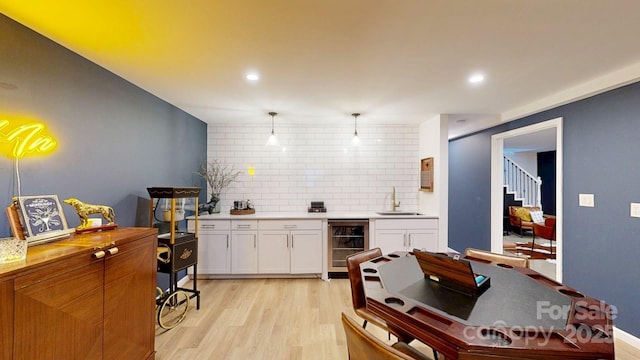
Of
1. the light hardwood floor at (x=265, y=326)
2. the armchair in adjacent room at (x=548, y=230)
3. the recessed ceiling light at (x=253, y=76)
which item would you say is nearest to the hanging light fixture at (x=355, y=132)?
the recessed ceiling light at (x=253, y=76)

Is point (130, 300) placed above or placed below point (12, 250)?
below

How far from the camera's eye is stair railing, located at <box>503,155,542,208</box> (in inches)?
304

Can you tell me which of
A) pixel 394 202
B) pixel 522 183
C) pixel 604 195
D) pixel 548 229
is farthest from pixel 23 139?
pixel 522 183

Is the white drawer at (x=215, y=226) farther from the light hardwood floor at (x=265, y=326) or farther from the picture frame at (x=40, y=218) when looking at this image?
the picture frame at (x=40, y=218)

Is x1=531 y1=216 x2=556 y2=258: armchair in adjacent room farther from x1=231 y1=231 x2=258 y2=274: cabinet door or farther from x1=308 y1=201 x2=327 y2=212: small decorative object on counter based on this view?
x1=231 y1=231 x2=258 y2=274: cabinet door

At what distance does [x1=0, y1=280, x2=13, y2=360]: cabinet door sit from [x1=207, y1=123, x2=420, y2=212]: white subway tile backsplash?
10.6 feet

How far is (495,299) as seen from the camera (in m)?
1.31

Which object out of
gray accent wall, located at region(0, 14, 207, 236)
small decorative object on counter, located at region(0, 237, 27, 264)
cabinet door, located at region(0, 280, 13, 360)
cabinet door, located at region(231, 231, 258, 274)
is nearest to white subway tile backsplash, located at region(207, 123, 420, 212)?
cabinet door, located at region(231, 231, 258, 274)

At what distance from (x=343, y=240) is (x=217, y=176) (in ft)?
7.55

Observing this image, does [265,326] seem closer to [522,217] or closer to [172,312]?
[172,312]

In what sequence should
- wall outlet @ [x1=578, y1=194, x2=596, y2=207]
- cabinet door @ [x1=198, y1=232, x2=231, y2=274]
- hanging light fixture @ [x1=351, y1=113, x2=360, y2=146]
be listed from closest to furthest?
wall outlet @ [x1=578, y1=194, x2=596, y2=207], cabinet door @ [x1=198, y1=232, x2=231, y2=274], hanging light fixture @ [x1=351, y1=113, x2=360, y2=146]

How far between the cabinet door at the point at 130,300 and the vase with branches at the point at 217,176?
7.08 feet

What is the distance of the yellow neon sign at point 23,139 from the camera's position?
1515 millimetres

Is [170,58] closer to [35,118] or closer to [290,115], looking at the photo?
[35,118]
